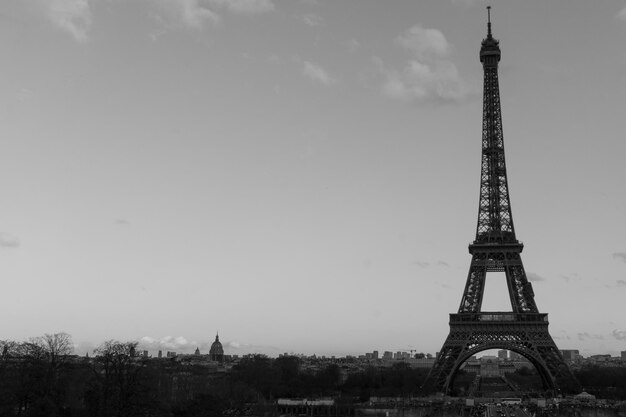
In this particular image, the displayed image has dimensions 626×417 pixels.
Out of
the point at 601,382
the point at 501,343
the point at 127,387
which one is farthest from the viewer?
the point at 601,382

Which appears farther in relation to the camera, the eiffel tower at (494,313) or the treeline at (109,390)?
the eiffel tower at (494,313)

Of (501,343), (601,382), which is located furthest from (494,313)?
(601,382)

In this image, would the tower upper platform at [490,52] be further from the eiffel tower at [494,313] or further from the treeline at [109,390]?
the treeline at [109,390]

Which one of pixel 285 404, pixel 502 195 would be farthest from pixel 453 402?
pixel 502 195

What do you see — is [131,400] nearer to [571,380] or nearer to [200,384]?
[200,384]

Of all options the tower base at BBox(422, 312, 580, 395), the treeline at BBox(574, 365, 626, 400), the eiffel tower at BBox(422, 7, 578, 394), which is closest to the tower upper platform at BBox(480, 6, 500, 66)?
the eiffel tower at BBox(422, 7, 578, 394)

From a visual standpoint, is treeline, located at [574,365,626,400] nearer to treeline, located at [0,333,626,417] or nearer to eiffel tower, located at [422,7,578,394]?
treeline, located at [0,333,626,417]

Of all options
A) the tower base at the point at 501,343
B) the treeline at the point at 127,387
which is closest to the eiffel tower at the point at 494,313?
the tower base at the point at 501,343

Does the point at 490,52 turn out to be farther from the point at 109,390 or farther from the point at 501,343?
the point at 109,390
